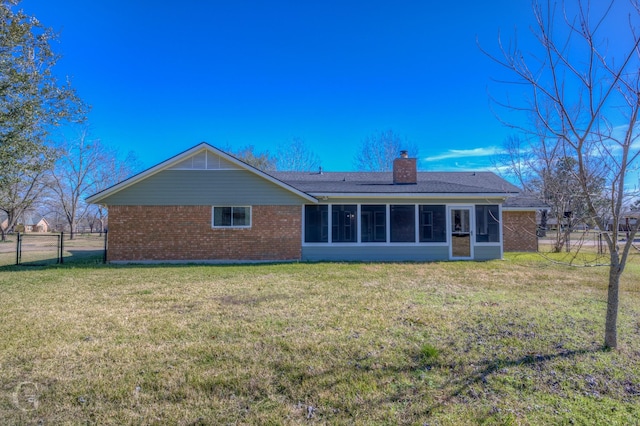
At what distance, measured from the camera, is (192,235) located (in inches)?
464

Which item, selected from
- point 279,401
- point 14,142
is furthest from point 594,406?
point 14,142

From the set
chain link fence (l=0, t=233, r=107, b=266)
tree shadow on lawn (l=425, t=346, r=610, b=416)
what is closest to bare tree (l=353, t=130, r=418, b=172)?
chain link fence (l=0, t=233, r=107, b=266)

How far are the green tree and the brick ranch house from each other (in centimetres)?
248

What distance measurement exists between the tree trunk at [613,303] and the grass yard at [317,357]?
0.16 metres

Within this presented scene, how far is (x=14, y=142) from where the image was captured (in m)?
8.41

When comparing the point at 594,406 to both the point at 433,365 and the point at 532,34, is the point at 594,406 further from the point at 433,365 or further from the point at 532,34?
the point at 532,34

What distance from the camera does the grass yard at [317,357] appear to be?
2.67m

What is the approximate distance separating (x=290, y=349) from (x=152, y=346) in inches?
65.1

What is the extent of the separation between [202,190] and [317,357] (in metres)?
9.46

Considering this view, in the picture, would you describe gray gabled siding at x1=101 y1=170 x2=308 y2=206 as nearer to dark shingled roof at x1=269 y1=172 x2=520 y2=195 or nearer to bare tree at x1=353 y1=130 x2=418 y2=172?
dark shingled roof at x1=269 y1=172 x2=520 y2=195

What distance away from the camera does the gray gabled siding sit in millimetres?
11688

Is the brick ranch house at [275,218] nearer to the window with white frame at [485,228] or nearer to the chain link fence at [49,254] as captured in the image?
the window with white frame at [485,228]

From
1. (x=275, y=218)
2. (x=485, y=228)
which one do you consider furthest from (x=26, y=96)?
(x=485, y=228)

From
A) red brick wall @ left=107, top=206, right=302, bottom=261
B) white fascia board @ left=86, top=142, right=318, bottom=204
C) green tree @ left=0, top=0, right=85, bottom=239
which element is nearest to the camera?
green tree @ left=0, top=0, right=85, bottom=239
